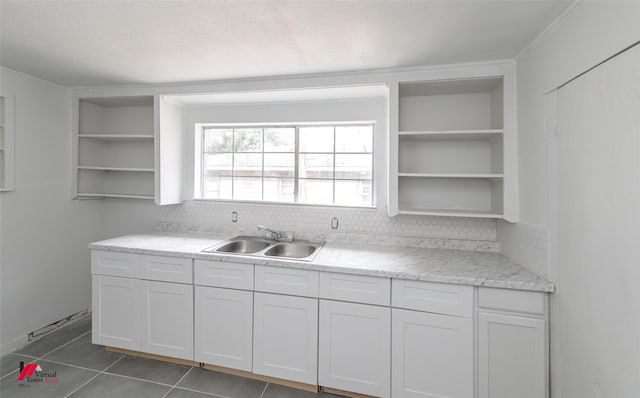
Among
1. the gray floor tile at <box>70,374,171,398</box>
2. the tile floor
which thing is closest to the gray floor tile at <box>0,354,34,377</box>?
the tile floor

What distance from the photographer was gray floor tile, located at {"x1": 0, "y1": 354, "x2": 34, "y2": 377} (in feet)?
6.82

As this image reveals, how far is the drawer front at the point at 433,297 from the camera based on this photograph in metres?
1.63

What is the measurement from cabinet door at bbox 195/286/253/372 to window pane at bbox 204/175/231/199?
1.14 metres

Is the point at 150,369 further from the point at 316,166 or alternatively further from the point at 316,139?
the point at 316,139

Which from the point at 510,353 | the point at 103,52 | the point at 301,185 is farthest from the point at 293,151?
the point at 510,353

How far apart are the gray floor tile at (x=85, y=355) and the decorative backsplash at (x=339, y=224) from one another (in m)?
1.14

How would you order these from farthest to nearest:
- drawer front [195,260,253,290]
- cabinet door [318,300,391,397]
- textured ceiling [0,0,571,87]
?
drawer front [195,260,253,290], cabinet door [318,300,391,397], textured ceiling [0,0,571,87]

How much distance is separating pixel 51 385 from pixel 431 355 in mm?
Answer: 2587

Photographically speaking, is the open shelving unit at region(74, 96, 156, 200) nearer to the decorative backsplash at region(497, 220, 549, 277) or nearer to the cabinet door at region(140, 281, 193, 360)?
the cabinet door at region(140, 281, 193, 360)

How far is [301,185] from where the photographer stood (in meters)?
2.76

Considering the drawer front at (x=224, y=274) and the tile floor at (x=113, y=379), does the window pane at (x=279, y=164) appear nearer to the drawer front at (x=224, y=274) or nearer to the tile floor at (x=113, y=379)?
the drawer front at (x=224, y=274)

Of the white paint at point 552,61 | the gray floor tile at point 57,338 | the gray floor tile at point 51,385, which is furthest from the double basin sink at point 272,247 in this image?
the gray floor tile at point 57,338

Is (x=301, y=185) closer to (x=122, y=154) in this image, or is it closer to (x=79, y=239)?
(x=122, y=154)

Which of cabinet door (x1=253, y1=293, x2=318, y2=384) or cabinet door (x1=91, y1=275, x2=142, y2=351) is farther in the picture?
cabinet door (x1=91, y1=275, x2=142, y2=351)
